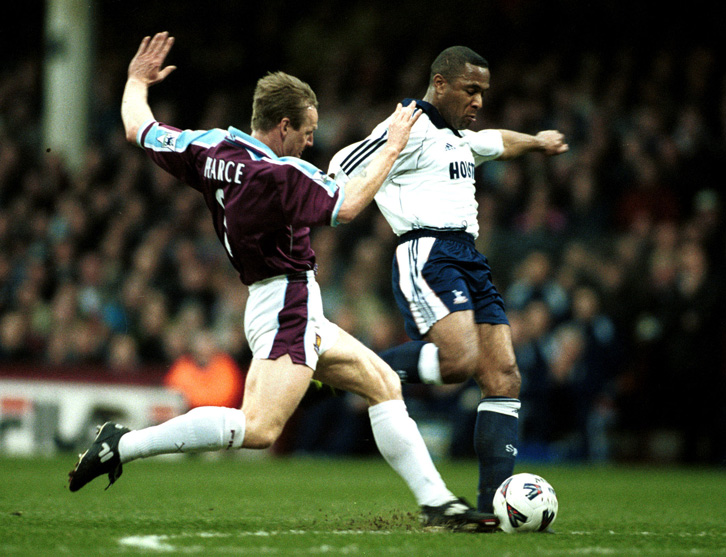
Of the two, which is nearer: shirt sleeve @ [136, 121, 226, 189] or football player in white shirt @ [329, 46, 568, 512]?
shirt sleeve @ [136, 121, 226, 189]

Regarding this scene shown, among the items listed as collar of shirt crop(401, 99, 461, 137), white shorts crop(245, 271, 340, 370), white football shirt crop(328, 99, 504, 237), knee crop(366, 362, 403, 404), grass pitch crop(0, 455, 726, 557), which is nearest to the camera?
grass pitch crop(0, 455, 726, 557)

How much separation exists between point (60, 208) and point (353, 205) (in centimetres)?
1039

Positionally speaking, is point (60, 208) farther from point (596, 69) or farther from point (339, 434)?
point (596, 69)

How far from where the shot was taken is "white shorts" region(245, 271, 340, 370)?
4.58m

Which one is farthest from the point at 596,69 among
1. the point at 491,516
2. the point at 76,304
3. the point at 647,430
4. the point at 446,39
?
the point at 491,516

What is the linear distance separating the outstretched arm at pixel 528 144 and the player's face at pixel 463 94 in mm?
315

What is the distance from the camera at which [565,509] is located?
21.1ft

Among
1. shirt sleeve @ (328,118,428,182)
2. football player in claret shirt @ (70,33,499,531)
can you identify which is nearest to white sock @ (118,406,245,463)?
football player in claret shirt @ (70,33,499,531)

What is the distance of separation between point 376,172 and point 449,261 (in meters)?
1.08

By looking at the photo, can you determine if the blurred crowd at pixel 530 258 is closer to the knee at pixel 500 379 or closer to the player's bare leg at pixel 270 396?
the knee at pixel 500 379

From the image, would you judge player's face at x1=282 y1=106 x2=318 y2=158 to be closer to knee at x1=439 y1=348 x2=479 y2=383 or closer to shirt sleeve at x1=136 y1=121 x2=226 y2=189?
shirt sleeve at x1=136 y1=121 x2=226 y2=189

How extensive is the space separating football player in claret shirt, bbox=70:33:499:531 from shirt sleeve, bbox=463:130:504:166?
1.01 m

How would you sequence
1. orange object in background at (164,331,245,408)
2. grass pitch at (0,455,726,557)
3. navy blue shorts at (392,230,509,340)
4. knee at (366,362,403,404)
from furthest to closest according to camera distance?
orange object in background at (164,331,245,408), navy blue shorts at (392,230,509,340), knee at (366,362,403,404), grass pitch at (0,455,726,557)

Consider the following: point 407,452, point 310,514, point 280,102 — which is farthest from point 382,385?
point 280,102
